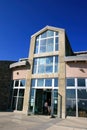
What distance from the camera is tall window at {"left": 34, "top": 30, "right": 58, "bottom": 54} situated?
64.1 ft

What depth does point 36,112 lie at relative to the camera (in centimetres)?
1761

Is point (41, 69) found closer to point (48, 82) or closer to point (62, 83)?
point (48, 82)

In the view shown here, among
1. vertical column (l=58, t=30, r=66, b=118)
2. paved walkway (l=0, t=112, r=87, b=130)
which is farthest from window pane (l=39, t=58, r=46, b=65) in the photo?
paved walkway (l=0, t=112, r=87, b=130)

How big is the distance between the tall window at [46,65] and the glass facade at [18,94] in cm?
262

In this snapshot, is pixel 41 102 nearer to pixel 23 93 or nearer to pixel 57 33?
pixel 23 93

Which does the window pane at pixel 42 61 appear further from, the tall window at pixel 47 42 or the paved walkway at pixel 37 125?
the paved walkway at pixel 37 125

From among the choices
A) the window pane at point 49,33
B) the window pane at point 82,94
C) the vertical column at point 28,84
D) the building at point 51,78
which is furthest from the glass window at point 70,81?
the window pane at point 49,33

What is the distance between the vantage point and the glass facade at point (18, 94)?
19219mm

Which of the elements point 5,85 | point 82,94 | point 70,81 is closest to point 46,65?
point 70,81

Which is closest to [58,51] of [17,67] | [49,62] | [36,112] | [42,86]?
[49,62]

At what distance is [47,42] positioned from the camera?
20.2 m

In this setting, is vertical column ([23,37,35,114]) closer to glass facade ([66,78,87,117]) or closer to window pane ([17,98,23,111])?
window pane ([17,98,23,111])

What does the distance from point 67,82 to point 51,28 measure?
26.7 ft

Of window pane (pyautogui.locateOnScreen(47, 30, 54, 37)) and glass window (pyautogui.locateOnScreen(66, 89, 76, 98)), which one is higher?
window pane (pyautogui.locateOnScreen(47, 30, 54, 37))
